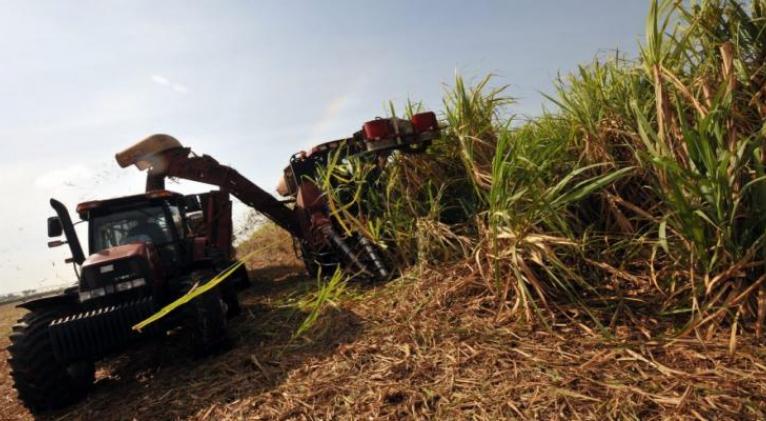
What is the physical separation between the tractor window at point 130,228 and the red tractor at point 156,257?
0.03 ft

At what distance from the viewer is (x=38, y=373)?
2.93 metres

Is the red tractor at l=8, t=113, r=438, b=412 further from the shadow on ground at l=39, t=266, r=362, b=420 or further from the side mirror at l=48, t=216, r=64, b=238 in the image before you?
the shadow on ground at l=39, t=266, r=362, b=420

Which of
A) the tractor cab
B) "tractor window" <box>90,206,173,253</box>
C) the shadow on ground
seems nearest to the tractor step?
the tractor cab

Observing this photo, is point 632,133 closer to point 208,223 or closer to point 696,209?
point 696,209

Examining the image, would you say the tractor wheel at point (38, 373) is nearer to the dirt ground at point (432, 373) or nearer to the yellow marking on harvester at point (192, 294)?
the dirt ground at point (432, 373)

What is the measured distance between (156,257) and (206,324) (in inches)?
51.9

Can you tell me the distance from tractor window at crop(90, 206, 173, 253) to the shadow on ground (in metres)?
1.23

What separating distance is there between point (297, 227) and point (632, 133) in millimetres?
4379

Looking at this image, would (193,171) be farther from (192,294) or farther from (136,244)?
(192,294)

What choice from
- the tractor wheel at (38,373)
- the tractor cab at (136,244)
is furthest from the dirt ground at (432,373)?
the tractor cab at (136,244)

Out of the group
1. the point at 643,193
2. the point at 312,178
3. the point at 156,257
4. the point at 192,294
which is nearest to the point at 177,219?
the point at 156,257

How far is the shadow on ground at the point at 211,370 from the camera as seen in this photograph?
8.01 feet

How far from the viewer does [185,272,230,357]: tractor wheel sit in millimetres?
3125

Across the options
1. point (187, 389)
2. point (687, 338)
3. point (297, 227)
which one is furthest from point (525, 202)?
point (297, 227)
